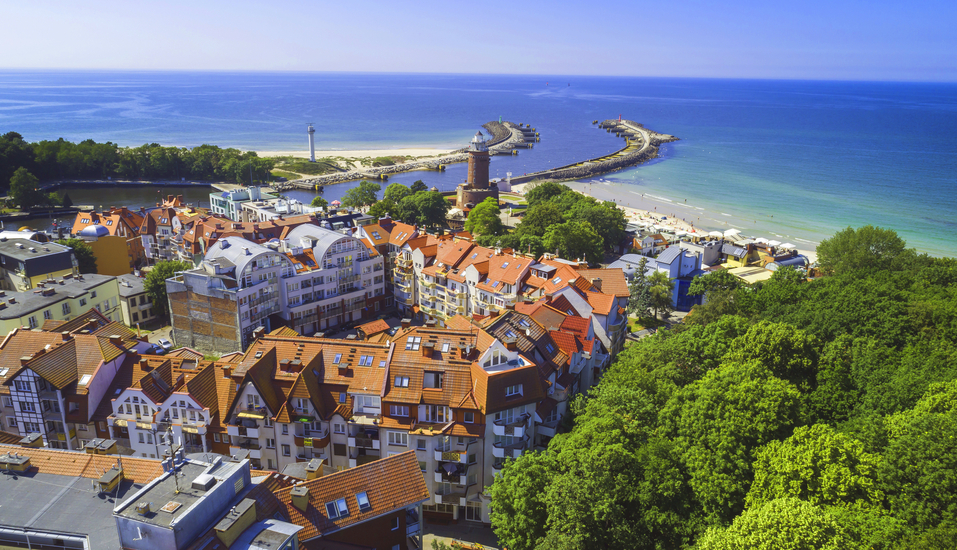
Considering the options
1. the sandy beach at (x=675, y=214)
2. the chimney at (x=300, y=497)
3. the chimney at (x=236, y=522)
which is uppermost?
the chimney at (x=236, y=522)

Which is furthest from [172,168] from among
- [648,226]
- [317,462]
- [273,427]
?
[317,462]

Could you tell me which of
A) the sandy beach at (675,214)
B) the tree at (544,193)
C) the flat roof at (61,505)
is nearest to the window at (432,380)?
the flat roof at (61,505)

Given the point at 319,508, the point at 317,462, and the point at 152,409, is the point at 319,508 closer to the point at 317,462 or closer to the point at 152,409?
the point at 317,462

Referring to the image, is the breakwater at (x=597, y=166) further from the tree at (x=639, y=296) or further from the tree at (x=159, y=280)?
the tree at (x=159, y=280)

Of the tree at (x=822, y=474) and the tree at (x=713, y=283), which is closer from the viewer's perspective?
the tree at (x=822, y=474)

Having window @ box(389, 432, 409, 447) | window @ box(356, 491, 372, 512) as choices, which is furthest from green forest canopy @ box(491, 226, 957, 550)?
window @ box(389, 432, 409, 447)
